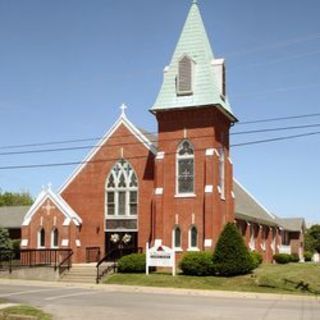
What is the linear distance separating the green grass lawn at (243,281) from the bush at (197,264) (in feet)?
2.05

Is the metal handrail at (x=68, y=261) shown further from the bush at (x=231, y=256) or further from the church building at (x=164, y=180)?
the bush at (x=231, y=256)

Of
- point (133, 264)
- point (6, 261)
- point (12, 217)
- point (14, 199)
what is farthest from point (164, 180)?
point (14, 199)

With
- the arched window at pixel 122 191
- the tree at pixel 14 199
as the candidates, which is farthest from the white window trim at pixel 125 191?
the tree at pixel 14 199

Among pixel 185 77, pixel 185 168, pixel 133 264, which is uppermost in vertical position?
pixel 185 77

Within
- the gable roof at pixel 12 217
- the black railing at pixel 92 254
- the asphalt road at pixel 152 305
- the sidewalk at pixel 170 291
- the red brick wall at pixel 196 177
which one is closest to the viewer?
the asphalt road at pixel 152 305

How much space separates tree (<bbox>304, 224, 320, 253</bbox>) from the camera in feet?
316

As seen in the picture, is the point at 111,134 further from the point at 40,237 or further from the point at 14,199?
the point at 14,199

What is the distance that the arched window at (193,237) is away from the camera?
37.5m

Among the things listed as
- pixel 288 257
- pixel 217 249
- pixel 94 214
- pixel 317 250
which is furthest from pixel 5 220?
pixel 317 250

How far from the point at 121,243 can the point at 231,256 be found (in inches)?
422

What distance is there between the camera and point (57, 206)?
41906 mm

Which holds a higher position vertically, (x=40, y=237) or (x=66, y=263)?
(x=40, y=237)

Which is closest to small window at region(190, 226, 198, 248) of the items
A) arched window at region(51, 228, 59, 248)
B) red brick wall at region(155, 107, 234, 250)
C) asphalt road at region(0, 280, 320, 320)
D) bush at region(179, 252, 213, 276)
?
red brick wall at region(155, 107, 234, 250)

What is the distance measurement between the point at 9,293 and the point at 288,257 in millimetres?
35509
